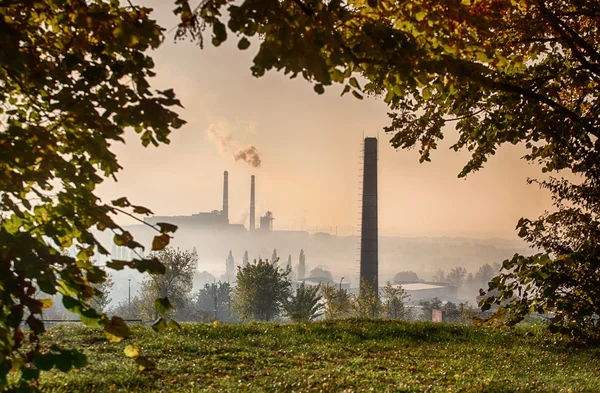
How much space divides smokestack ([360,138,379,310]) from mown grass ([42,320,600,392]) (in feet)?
87.0

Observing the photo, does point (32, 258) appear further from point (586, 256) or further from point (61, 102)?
point (586, 256)

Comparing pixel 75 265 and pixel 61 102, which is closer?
pixel 75 265

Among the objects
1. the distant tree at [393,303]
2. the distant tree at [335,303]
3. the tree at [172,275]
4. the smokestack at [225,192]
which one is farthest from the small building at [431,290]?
the tree at [172,275]

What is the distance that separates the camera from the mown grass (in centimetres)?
603

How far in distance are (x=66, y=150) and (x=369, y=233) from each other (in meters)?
35.3

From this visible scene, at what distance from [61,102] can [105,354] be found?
5808 mm

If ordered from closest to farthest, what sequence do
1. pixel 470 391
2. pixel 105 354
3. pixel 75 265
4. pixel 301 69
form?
1. pixel 301 69
2. pixel 75 265
3. pixel 470 391
4. pixel 105 354

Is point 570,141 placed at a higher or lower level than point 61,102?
higher

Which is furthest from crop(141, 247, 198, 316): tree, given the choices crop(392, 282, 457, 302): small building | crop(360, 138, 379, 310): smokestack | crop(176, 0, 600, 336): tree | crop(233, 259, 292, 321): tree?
crop(392, 282, 457, 302): small building

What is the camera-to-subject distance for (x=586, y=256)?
608 cm

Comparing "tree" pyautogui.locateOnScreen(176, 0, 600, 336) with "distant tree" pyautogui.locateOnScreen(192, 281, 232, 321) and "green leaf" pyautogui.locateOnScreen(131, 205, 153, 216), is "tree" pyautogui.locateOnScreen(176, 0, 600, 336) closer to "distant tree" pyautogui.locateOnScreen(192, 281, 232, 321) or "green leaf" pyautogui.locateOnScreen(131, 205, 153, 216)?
"green leaf" pyautogui.locateOnScreen(131, 205, 153, 216)

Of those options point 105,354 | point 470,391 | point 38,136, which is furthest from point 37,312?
point 105,354

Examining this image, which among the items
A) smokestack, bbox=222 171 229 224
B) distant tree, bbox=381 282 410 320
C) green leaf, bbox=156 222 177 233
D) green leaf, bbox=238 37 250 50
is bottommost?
distant tree, bbox=381 282 410 320

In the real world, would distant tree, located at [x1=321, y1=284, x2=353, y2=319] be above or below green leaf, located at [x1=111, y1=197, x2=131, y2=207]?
below
